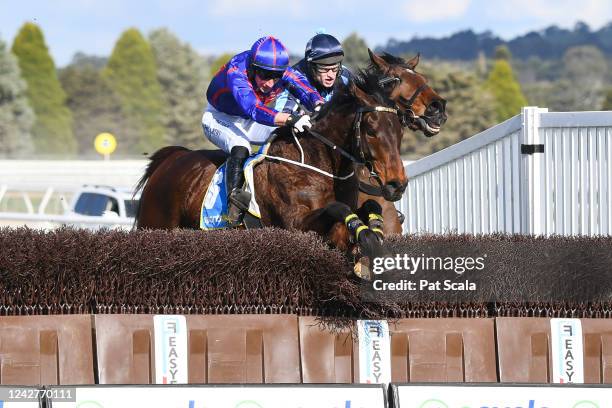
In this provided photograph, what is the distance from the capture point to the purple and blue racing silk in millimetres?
7730

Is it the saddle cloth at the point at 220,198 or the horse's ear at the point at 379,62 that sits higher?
the horse's ear at the point at 379,62

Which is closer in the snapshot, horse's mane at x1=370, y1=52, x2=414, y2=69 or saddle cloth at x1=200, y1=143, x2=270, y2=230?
saddle cloth at x1=200, y1=143, x2=270, y2=230

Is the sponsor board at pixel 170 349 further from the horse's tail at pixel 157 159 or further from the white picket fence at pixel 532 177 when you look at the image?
the white picket fence at pixel 532 177

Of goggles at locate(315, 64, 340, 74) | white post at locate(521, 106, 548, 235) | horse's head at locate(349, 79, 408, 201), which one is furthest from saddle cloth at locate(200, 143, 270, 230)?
white post at locate(521, 106, 548, 235)

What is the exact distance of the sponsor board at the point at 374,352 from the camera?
5824 millimetres

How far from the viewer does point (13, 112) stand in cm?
6312

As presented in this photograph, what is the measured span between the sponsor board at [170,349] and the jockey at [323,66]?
246 centimetres

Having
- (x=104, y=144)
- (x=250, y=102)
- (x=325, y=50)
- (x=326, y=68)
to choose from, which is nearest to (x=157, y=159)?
(x=250, y=102)

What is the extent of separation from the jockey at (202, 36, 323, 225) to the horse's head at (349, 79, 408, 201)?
46cm

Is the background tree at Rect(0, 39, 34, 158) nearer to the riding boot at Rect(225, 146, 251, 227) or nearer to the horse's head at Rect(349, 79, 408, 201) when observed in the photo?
the riding boot at Rect(225, 146, 251, 227)

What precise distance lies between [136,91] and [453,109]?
2273cm

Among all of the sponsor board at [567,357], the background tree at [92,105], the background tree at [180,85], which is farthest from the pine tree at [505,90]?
the sponsor board at [567,357]

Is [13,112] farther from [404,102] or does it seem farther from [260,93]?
[404,102]

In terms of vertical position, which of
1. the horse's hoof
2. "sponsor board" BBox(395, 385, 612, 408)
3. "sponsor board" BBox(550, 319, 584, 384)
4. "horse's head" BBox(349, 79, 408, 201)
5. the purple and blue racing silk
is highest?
the purple and blue racing silk
